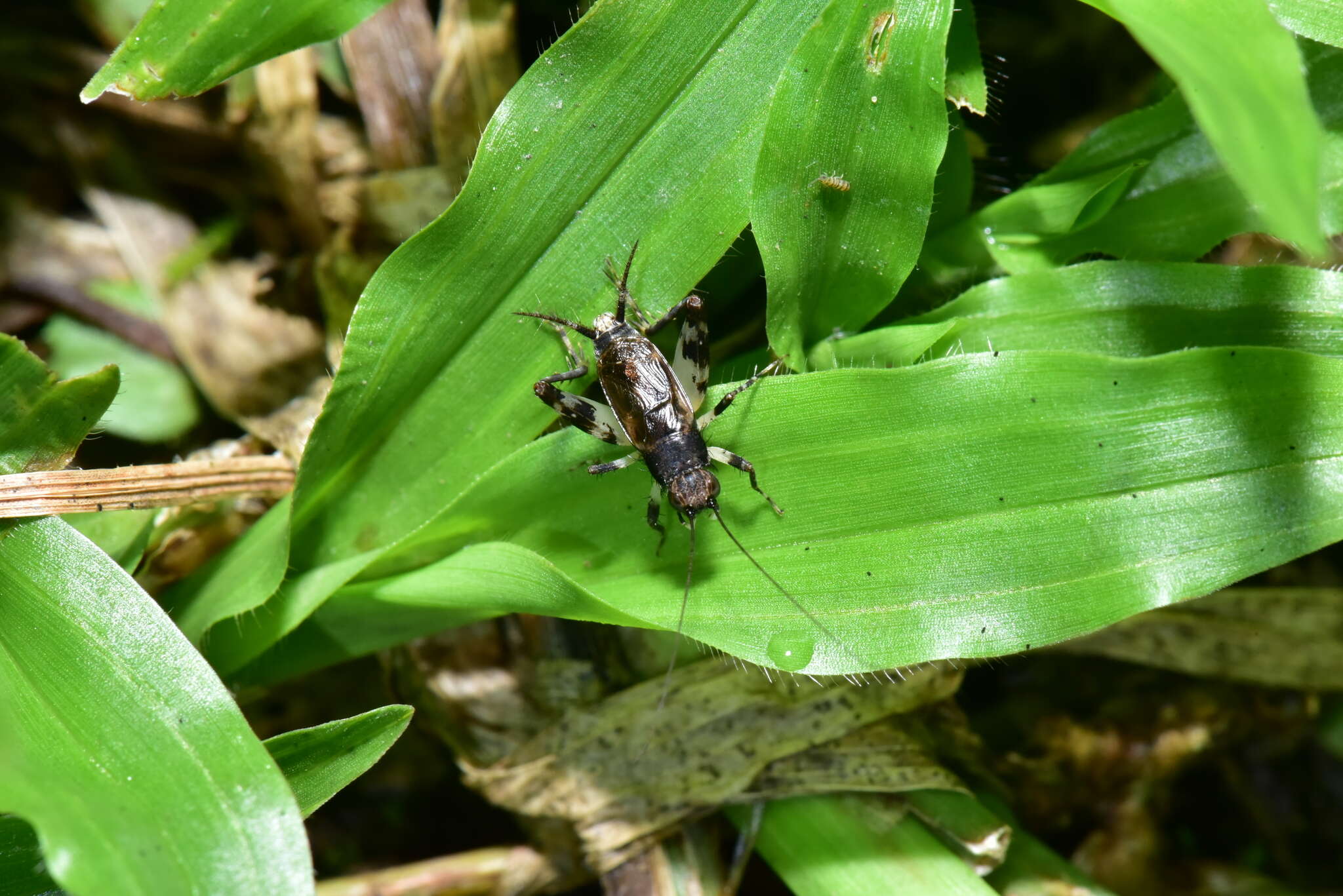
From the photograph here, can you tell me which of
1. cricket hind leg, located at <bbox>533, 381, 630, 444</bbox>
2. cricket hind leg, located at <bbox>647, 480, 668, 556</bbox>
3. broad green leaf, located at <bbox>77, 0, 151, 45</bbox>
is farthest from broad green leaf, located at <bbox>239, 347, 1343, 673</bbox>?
broad green leaf, located at <bbox>77, 0, 151, 45</bbox>

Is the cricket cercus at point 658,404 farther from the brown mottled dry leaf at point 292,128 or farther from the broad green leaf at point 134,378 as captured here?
the broad green leaf at point 134,378

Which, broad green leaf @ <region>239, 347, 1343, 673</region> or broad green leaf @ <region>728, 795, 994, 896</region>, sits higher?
broad green leaf @ <region>239, 347, 1343, 673</region>

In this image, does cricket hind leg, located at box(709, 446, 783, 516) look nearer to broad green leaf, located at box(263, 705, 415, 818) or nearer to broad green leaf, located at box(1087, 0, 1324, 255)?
broad green leaf, located at box(263, 705, 415, 818)

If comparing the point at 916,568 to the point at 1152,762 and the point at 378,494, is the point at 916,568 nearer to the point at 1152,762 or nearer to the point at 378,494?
the point at 378,494

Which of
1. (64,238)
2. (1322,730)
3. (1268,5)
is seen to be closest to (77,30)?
(64,238)

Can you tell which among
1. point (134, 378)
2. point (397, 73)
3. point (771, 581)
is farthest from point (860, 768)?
point (134, 378)

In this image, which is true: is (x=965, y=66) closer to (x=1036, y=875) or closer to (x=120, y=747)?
(x=1036, y=875)
